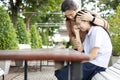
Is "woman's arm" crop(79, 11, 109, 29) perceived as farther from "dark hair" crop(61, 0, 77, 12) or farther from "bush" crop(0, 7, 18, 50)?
"bush" crop(0, 7, 18, 50)

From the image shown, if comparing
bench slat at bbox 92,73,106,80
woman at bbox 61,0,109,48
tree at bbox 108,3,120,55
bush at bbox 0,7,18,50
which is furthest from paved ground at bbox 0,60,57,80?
bench slat at bbox 92,73,106,80

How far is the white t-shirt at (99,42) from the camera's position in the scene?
7.68 feet

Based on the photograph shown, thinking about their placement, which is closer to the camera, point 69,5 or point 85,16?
point 69,5

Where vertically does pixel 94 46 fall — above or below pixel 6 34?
A: above

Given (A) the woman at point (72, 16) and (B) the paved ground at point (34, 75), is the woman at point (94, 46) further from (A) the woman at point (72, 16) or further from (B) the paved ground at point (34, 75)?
(B) the paved ground at point (34, 75)

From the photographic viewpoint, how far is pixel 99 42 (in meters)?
2.28

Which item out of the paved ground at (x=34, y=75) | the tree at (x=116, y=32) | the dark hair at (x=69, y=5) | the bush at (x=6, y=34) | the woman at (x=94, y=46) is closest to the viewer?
the dark hair at (x=69, y=5)

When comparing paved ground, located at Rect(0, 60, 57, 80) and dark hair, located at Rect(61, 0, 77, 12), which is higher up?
dark hair, located at Rect(61, 0, 77, 12)

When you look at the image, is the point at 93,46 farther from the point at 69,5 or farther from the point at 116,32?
the point at 116,32

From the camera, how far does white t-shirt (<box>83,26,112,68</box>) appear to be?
2342 millimetres

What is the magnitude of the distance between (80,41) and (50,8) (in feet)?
59.2

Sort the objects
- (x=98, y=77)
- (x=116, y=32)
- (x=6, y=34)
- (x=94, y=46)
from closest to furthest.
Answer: (x=94, y=46)
(x=98, y=77)
(x=6, y=34)
(x=116, y=32)

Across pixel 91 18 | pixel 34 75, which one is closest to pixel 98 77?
pixel 91 18

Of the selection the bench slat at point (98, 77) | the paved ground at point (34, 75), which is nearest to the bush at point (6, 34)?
the paved ground at point (34, 75)
